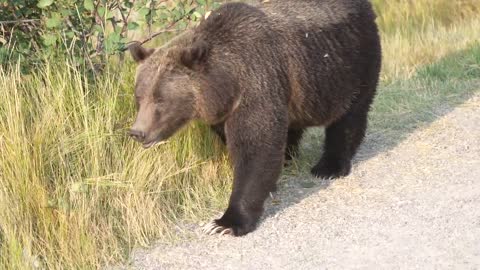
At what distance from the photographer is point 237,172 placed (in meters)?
5.95

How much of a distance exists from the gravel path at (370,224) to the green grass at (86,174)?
348 mm

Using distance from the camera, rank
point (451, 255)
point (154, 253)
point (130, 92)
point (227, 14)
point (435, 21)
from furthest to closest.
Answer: point (435, 21), point (130, 92), point (227, 14), point (154, 253), point (451, 255)

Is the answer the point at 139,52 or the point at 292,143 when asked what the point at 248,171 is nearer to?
the point at 139,52

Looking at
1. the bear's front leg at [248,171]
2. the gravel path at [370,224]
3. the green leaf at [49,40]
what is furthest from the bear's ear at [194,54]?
the green leaf at [49,40]

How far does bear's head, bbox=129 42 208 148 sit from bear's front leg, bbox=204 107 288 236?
1.20ft

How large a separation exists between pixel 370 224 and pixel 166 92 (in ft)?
Answer: 5.47

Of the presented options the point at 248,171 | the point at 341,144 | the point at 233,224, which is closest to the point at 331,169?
the point at 341,144

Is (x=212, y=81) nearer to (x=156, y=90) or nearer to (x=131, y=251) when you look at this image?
(x=156, y=90)

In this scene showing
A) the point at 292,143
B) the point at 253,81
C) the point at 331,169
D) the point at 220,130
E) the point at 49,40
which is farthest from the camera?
the point at 292,143

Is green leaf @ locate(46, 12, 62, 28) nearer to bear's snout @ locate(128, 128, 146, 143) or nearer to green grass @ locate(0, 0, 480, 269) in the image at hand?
green grass @ locate(0, 0, 480, 269)

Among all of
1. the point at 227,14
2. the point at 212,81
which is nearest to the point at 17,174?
the point at 212,81

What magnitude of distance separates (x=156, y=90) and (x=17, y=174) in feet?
3.49

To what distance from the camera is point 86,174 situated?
604cm

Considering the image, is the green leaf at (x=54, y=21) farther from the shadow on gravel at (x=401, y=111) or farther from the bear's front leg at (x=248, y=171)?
the shadow on gravel at (x=401, y=111)
